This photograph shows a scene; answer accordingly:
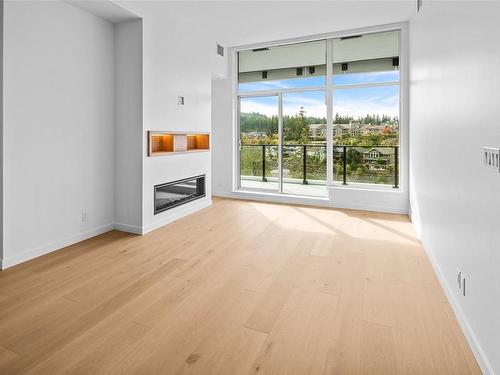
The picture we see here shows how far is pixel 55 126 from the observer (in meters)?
3.17

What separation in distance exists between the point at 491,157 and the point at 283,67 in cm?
490

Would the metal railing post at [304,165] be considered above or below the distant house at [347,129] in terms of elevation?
below

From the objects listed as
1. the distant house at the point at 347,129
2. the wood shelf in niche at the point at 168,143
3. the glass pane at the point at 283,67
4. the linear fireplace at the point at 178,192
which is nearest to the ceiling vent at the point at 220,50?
the glass pane at the point at 283,67

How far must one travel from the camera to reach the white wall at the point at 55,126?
2781mm

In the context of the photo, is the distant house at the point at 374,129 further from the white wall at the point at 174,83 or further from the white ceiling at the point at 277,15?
the white wall at the point at 174,83

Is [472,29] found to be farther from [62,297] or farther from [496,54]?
[62,297]

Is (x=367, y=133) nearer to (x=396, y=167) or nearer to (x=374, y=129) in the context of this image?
(x=374, y=129)

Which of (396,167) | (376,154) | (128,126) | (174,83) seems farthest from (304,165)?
(128,126)

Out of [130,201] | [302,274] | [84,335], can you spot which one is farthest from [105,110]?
[302,274]

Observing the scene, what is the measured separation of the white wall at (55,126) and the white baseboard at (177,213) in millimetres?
564

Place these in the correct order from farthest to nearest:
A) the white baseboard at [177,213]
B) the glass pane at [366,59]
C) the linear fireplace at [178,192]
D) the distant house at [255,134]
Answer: the distant house at [255,134]
the glass pane at [366,59]
the linear fireplace at [178,192]
the white baseboard at [177,213]

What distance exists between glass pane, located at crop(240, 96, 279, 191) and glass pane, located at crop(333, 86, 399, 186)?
1.23 m

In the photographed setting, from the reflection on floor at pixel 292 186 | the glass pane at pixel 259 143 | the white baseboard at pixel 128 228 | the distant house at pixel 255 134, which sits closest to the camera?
the white baseboard at pixel 128 228

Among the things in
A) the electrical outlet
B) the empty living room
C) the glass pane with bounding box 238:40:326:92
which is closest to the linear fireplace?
the empty living room
